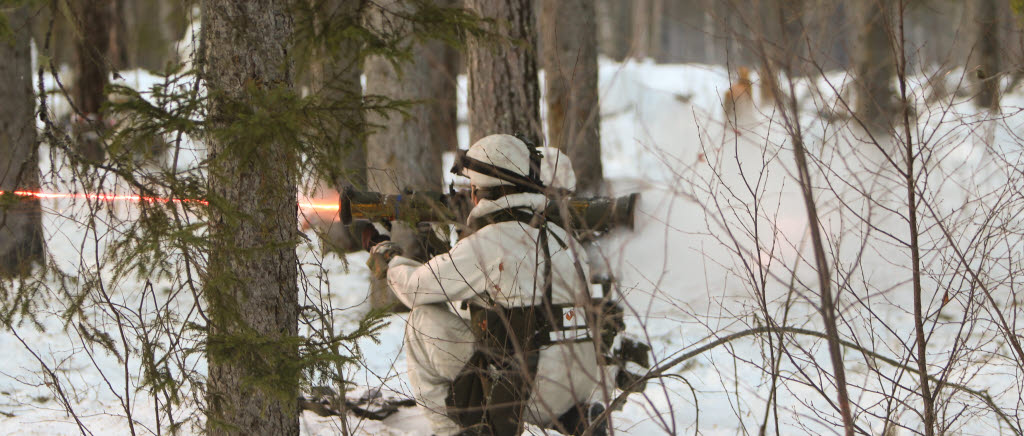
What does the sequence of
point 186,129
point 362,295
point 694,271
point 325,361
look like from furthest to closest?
point 694,271, point 362,295, point 325,361, point 186,129

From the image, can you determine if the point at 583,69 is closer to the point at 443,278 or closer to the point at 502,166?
the point at 502,166

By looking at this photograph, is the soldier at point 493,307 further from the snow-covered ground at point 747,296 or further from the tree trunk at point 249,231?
the tree trunk at point 249,231

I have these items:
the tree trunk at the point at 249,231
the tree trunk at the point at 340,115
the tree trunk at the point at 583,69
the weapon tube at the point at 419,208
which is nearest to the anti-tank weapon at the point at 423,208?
the weapon tube at the point at 419,208

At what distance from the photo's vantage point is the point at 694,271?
8484 millimetres

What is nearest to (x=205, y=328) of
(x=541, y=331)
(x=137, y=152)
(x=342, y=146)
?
(x=137, y=152)

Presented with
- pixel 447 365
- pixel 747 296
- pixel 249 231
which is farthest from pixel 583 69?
pixel 249 231

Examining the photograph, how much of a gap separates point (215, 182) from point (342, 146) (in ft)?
1.65

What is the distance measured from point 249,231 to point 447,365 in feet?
3.81

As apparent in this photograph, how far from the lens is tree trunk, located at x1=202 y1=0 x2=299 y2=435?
2.92 m

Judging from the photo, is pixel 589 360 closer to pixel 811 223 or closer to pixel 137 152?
pixel 811 223

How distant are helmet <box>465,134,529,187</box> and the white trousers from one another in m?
0.65

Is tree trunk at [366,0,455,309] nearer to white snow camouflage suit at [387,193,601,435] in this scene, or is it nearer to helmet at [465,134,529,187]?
white snow camouflage suit at [387,193,601,435]

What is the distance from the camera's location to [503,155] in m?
3.51

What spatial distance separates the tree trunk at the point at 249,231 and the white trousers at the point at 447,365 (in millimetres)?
733
